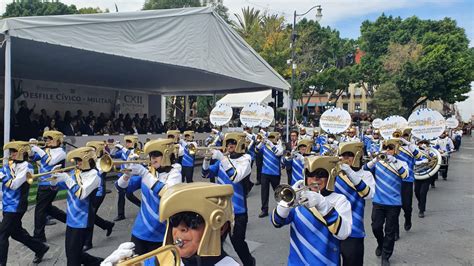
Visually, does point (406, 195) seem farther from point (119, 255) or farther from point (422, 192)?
point (119, 255)

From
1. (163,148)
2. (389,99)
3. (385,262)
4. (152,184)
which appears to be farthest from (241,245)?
(389,99)

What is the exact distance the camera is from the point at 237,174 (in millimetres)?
5422

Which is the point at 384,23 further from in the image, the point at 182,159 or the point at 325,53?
the point at 182,159

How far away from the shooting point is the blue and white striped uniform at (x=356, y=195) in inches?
166

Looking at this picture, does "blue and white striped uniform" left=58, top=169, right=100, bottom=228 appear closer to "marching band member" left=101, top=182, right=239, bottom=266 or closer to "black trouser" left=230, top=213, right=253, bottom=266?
"black trouser" left=230, top=213, right=253, bottom=266

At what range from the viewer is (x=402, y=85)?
35438mm

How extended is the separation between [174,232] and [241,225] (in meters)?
3.20

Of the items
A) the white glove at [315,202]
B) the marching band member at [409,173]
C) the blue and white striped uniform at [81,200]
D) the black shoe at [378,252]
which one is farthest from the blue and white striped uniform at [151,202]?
the marching band member at [409,173]

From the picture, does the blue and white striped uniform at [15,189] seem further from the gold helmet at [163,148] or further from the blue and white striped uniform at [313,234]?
the blue and white striped uniform at [313,234]

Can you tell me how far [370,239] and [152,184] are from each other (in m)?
4.43

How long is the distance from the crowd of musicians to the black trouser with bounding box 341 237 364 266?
11mm

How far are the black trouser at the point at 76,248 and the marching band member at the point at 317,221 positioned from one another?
278cm

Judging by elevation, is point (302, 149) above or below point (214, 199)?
below

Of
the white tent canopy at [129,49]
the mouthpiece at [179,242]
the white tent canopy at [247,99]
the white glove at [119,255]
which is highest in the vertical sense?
the white tent canopy at [129,49]
